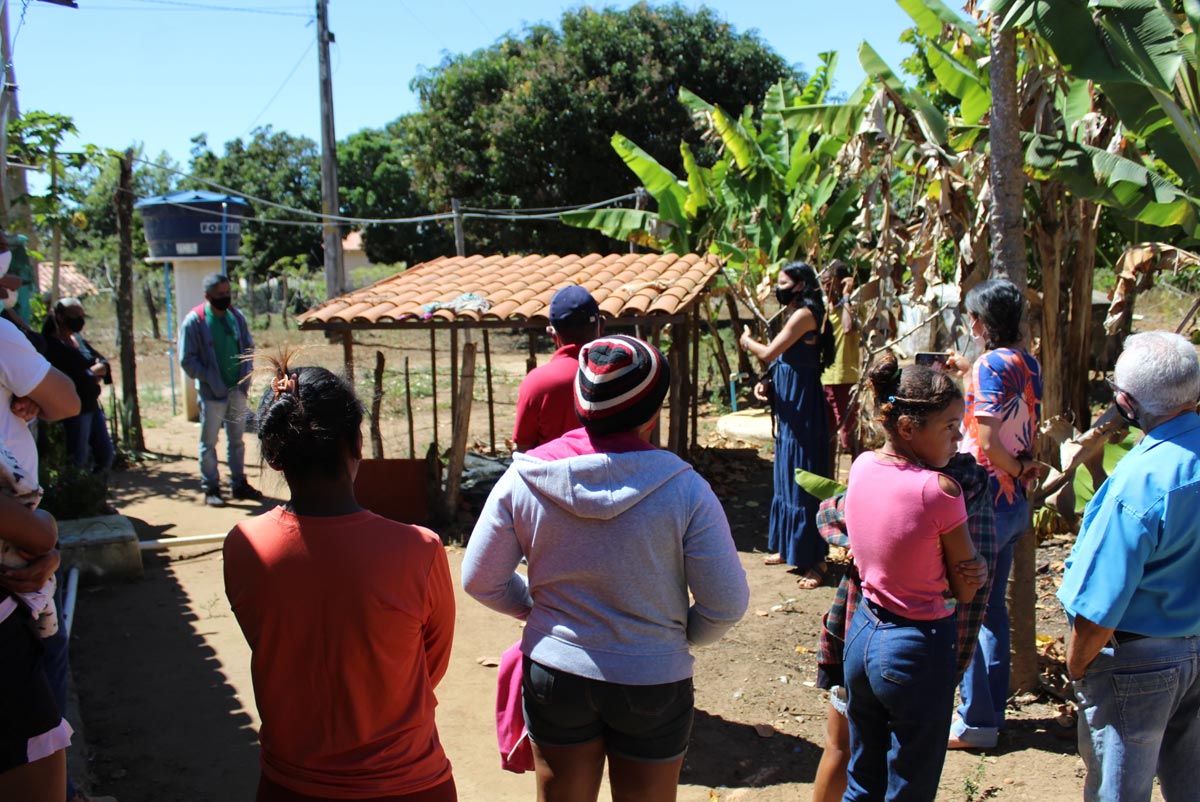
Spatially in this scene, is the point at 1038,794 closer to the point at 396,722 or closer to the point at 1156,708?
the point at 1156,708

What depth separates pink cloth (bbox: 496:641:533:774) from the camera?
2887 mm

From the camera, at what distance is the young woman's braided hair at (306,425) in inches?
88.4

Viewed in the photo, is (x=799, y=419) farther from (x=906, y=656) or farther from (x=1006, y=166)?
(x=906, y=656)

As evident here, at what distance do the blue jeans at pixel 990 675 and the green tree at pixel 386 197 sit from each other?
2497cm

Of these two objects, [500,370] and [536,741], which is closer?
[536,741]

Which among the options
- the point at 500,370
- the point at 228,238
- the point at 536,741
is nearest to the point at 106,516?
the point at 536,741

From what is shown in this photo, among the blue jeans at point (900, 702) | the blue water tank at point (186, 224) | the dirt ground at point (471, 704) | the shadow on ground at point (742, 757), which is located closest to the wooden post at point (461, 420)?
the dirt ground at point (471, 704)

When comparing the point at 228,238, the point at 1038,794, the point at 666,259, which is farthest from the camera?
the point at 228,238

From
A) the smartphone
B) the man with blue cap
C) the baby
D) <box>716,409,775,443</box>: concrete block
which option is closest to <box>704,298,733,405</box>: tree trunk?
<box>716,409,775,443</box>: concrete block

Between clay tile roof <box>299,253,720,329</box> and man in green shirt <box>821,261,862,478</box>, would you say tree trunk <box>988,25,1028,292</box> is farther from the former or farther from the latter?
clay tile roof <box>299,253,720,329</box>

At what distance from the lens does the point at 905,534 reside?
9.77ft

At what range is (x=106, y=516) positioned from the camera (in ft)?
24.6

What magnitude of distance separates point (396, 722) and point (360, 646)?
0.22 metres

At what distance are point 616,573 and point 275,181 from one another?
116 feet
